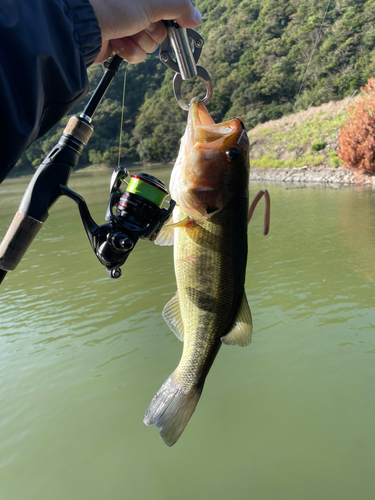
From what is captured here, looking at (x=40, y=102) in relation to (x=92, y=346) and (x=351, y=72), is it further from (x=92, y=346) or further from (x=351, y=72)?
(x=351, y=72)

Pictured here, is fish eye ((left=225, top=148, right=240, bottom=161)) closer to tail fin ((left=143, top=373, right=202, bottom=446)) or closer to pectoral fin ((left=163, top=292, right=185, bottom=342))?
pectoral fin ((left=163, top=292, right=185, bottom=342))

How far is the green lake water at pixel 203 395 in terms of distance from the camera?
316cm

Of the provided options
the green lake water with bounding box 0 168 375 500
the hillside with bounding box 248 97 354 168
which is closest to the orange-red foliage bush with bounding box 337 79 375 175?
the hillside with bounding box 248 97 354 168

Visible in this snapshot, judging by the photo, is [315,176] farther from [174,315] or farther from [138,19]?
[138,19]

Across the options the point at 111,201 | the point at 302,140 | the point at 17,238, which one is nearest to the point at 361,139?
the point at 302,140

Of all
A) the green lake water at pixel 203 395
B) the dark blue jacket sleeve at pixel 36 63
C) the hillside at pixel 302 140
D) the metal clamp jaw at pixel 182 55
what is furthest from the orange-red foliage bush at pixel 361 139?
the dark blue jacket sleeve at pixel 36 63

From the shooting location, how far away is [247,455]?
3320 mm

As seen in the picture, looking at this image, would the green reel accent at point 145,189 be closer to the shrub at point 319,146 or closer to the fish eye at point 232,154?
the fish eye at point 232,154

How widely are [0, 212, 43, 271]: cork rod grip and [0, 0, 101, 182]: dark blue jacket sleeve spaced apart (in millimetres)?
557

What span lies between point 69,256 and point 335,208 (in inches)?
310

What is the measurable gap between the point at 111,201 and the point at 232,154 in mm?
594

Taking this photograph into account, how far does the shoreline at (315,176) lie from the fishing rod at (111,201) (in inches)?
559

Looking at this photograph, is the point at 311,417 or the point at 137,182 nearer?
the point at 137,182

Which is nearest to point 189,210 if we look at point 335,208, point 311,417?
point 311,417
